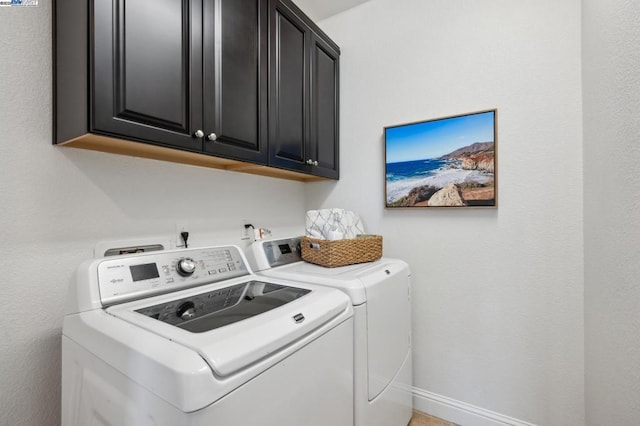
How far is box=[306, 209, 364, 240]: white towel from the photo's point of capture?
1638mm

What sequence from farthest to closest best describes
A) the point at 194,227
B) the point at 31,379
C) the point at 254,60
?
the point at 194,227, the point at 254,60, the point at 31,379

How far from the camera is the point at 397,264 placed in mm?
1608

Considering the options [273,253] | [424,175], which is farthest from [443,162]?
[273,253]

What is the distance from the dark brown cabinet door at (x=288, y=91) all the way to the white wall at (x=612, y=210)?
1.35 m

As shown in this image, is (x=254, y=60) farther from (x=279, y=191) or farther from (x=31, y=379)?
(x=31, y=379)

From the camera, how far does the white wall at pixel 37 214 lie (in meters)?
0.93

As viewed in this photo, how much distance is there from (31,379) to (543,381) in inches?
88.0

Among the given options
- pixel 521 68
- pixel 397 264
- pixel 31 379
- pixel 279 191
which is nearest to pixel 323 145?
pixel 279 191

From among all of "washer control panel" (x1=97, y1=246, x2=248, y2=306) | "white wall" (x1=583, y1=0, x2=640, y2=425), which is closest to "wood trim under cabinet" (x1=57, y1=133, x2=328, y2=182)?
"washer control panel" (x1=97, y1=246, x2=248, y2=306)

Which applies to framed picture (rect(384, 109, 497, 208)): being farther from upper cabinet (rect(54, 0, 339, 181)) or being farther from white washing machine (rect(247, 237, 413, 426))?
upper cabinet (rect(54, 0, 339, 181))

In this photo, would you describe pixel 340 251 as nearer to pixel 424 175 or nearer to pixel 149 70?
pixel 424 175

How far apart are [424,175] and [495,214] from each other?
45 cm

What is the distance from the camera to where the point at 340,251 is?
4.96 feet

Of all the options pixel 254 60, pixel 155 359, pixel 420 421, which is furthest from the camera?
pixel 420 421
